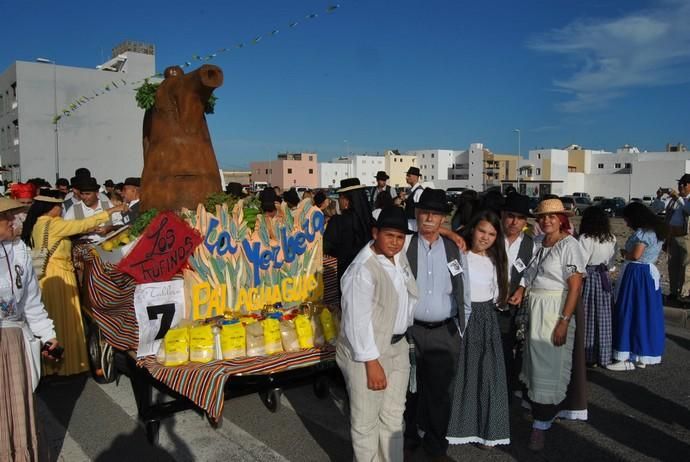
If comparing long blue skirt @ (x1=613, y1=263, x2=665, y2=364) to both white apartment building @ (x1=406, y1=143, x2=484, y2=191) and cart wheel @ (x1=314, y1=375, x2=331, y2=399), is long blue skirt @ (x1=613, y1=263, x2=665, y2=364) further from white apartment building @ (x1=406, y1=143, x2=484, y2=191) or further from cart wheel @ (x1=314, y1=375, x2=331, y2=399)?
white apartment building @ (x1=406, y1=143, x2=484, y2=191)

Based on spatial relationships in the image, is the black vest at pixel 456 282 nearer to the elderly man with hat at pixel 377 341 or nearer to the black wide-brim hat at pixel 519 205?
the elderly man with hat at pixel 377 341

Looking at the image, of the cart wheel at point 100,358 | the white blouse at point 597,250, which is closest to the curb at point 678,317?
the white blouse at point 597,250

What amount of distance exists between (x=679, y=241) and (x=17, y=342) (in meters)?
9.28

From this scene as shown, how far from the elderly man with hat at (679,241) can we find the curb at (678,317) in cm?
97

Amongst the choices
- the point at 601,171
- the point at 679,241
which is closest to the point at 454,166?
the point at 601,171

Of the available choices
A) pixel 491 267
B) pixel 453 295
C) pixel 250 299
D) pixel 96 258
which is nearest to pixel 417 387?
pixel 453 295

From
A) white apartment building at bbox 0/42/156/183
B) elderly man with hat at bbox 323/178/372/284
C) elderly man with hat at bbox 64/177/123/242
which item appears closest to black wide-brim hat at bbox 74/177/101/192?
elderly man with hat at bbox 64/177/123/242

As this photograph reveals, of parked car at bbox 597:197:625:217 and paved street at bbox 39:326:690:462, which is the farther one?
parked car at bbox 597:197:625:217

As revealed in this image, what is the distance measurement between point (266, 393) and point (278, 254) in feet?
4.39

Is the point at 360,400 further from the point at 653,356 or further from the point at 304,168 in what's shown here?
the point at 304,168

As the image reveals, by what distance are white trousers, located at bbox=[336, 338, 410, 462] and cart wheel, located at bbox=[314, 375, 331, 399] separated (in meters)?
1.82

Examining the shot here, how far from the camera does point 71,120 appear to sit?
33.8 meters

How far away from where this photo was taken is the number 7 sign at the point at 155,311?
429 centimetres

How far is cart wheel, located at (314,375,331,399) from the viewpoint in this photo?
16.8 feet
